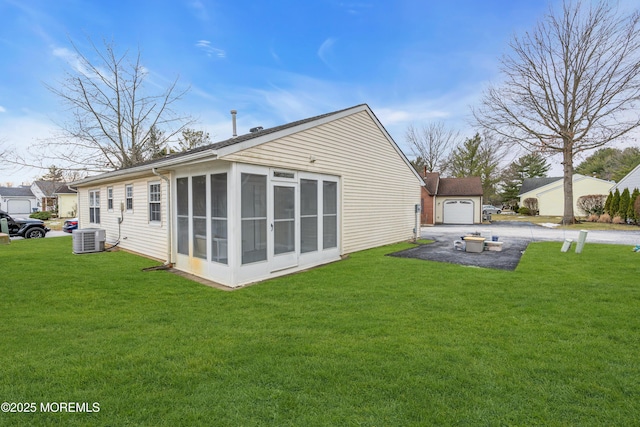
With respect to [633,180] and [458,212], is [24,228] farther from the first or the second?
[633,180]

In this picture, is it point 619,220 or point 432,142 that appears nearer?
point 619,220

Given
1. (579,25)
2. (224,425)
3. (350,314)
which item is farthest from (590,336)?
(579,25)

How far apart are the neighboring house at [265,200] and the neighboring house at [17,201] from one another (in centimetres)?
3871

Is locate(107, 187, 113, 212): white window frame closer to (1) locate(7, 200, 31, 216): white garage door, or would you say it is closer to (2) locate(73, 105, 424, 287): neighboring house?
(2) locate(73, 105, 424, 287): neighboring house

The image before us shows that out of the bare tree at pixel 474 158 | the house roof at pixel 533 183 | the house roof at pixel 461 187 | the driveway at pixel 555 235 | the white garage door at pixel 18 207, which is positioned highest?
the bare tree at pixel 474 158

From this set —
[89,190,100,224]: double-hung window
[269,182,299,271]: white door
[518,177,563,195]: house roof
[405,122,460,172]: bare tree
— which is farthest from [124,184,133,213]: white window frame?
[518,177,563,195]: house roof

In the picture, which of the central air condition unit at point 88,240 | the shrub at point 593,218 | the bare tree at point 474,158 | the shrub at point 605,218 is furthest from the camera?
the bare tree at point 474,158

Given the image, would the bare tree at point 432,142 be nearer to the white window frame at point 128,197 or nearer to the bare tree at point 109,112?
the bare tree at point 109,112

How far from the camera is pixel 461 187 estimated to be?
78.0 feet

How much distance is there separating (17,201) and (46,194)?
522cm

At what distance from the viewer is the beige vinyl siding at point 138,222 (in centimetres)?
803

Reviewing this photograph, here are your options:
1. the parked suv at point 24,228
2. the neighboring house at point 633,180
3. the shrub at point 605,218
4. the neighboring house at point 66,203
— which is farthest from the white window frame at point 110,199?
the neighboring house at point 633,180

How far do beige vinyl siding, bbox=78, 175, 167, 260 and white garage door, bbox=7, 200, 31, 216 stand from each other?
37880 millimetres

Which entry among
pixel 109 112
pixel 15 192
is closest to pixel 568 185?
pixel 109 112
